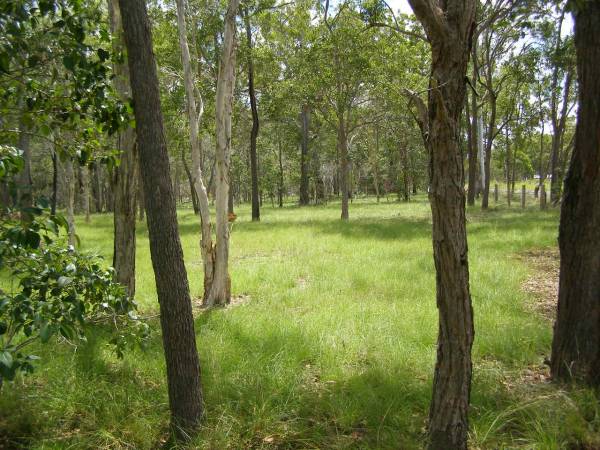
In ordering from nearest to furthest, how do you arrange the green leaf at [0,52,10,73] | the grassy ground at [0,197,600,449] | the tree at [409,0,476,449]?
the green leaf at [0,52,10,73], the tree at [409,0,476,449], the grassy ground at [0,197,600,449]

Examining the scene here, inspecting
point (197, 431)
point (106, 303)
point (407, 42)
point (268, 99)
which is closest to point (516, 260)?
point (197, 431)

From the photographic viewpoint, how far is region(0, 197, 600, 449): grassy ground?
3.57m

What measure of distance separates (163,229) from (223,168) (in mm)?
4378

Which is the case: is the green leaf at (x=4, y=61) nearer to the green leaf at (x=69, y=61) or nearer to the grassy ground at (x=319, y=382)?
the green leaf at (x=69, y=61)

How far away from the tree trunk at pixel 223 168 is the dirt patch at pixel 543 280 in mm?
4948

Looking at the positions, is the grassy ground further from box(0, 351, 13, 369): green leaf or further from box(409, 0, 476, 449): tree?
box(0, 351, 13, 369): green leaf

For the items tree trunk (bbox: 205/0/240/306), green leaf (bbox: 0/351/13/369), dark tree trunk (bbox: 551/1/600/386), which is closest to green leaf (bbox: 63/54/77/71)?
green leaf (bbox: 0/351/13/369)

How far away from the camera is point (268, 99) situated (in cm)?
2141

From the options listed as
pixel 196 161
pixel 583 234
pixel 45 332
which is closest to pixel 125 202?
pixel 196 161

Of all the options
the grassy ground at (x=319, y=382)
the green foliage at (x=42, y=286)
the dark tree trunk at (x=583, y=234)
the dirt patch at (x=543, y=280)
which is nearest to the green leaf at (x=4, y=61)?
the green foliage at (x=42, y=286)

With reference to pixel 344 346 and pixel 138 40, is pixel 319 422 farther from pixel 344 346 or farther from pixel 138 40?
pixel 138 40

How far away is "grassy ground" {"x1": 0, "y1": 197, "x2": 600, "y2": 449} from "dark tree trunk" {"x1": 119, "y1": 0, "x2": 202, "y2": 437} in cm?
39

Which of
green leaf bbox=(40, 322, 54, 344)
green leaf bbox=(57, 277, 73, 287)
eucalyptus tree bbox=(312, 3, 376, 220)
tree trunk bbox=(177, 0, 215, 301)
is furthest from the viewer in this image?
eucalyptus tree bbox=(312, 3, 376, 220)

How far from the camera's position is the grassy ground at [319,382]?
357 centimetres
